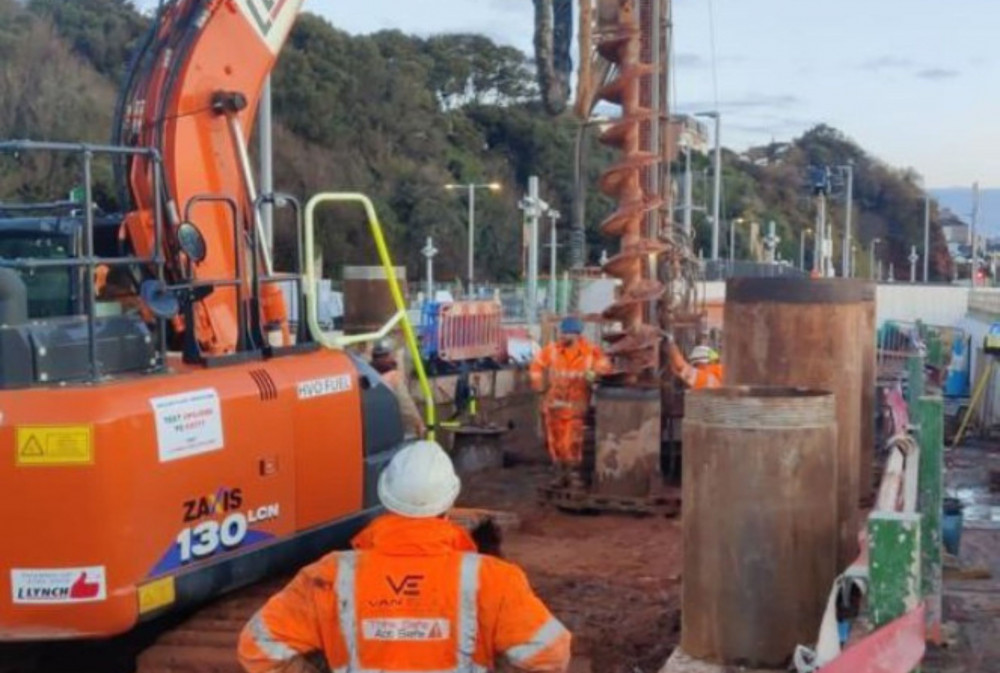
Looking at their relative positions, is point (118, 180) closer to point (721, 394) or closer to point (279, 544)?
point (279, 544)

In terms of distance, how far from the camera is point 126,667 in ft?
22.5

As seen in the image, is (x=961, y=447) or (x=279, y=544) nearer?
(x=279, y=544)

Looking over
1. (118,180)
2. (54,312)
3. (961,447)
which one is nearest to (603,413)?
(118,180)

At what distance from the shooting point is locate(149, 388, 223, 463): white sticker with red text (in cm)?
616

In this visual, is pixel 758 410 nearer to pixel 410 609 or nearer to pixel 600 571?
pixel 410 609

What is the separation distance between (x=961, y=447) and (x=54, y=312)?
14.2 m

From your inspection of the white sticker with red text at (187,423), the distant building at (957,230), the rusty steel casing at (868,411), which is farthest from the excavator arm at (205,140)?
the distant building at (957,230)

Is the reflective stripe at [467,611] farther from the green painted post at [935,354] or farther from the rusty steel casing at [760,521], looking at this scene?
the green painted post at [935,354]

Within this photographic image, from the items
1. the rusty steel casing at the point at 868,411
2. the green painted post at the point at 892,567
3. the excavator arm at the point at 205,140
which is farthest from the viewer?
the rusty steel casing at the point at 868,411

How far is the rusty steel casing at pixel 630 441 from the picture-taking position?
12211 mm

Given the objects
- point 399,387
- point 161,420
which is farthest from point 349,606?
point 399,387

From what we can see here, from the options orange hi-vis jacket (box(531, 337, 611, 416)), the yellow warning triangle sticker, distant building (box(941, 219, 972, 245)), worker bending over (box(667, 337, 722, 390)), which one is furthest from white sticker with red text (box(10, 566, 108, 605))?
distant building (box(941, 219, 972, 245))

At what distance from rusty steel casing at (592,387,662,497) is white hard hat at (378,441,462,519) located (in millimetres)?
8570

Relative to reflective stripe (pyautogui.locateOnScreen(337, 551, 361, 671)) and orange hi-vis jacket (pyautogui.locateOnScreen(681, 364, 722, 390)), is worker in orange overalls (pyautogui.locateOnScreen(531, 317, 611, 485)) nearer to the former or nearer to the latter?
orange hi-vis jacket (pyautogui.locateOnScreen(681, 364, 722, 390))
